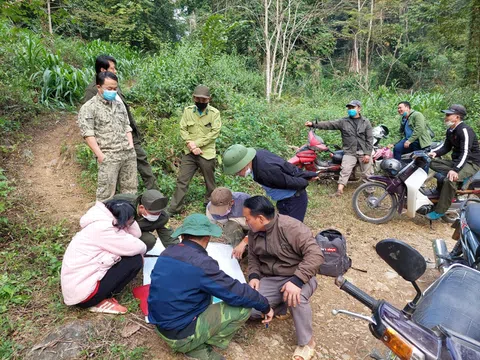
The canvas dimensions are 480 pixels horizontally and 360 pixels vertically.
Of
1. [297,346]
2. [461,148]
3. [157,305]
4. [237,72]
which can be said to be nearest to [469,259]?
[297,346]

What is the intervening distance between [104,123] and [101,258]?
61.2 inches

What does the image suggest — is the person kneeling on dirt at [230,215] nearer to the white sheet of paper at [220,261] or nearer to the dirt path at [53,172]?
the white sheet of paper at [220,261]

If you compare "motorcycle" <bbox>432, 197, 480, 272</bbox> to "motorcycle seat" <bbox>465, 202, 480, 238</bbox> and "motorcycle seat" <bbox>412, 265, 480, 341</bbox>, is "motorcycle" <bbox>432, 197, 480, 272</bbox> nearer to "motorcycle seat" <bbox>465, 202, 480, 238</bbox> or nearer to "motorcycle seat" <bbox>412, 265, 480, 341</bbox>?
"motorcycle seat" <bbox>465, 202, 480, 238</bbox>

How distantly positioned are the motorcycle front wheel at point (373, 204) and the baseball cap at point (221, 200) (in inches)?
103

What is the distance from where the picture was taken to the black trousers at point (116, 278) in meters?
2.51

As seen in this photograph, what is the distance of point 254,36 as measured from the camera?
43.6 ft

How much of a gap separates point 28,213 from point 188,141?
2.05 m

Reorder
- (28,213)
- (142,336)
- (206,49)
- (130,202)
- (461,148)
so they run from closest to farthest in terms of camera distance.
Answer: (142,336), (130,202), (28,213), (461,148), (206,49)

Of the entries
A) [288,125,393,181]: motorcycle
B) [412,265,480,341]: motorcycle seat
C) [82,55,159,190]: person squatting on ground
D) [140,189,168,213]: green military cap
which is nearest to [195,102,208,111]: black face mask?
[82,55,159,190]: person squatting on ground

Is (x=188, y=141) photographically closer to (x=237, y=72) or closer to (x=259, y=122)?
(x=259, y=122)

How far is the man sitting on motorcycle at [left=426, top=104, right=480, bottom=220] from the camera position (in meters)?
4.45

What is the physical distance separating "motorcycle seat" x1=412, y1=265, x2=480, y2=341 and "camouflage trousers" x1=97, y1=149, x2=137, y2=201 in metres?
3.01

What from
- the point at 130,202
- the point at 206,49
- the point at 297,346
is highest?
the point at 206,49

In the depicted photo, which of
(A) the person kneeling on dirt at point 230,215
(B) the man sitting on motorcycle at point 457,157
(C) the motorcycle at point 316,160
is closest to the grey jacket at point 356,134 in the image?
(C) the motorcycle at point 316,160
